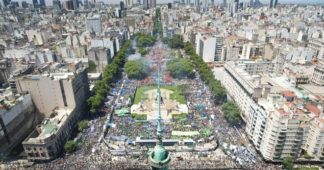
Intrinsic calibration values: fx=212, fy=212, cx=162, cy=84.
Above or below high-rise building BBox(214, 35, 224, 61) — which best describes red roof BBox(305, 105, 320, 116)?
below

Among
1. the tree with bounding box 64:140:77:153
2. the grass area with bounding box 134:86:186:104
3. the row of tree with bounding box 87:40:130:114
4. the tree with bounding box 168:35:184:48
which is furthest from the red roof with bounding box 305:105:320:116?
the tree with bounding box 168:35:184:48

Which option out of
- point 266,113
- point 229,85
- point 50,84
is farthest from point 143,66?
point 266,113

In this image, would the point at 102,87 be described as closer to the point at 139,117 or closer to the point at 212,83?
the point at 139,117

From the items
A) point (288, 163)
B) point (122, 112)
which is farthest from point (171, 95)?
point (288, 163)

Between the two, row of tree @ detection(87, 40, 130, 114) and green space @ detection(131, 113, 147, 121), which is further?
row of tree @ detection(87, 40, 130, 114)

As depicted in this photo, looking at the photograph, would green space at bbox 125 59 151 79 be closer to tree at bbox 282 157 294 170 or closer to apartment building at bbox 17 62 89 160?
apartment building at bbox 17 62 89 160

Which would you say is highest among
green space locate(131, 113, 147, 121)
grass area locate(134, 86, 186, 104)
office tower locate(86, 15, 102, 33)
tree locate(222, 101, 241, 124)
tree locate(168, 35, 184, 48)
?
office tower locate(86, 15, 102, 33)

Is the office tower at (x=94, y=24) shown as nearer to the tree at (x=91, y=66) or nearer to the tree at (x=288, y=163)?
the tree at (x=91, y=66)

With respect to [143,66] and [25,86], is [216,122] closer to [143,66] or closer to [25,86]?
[143,66]

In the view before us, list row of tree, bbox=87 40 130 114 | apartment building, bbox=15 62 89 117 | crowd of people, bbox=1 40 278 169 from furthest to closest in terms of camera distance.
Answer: row of tree, bbox=87 40 130 114 → apartment building, bbox=15 62 89 117 → crowd of people, bbox=1 40 278 169

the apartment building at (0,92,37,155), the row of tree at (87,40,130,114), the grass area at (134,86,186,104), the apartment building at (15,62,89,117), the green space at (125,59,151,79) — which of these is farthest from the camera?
the green space at (125,59,151,79)

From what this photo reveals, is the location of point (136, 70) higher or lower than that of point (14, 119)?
higher
